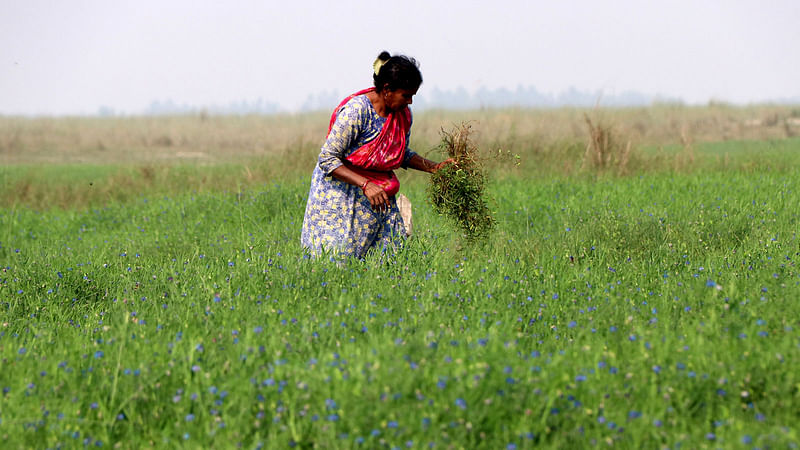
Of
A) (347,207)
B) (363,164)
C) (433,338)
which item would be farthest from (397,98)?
(433,338)

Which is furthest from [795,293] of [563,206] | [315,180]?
[563,206]

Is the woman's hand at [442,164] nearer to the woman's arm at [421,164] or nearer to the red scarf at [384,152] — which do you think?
the woman's arm at [421,164]

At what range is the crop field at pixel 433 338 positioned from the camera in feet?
10.1

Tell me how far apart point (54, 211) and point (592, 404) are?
10822mm

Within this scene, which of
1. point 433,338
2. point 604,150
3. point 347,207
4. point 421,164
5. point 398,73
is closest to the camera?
point 433,338

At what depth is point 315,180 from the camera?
5125 millimetres

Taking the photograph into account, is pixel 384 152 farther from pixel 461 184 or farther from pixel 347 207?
pixel 461 184

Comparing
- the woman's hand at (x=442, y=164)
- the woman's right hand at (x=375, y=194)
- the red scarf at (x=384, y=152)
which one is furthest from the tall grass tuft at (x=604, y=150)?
the woman's right hand at (x=375, y=194)

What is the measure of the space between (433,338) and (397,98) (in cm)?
188

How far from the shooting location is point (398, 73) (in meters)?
4.66

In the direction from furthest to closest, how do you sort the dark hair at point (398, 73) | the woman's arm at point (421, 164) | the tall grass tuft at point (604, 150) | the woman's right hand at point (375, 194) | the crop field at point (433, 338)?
the tall grass tuft at point (604, 150)
the woman's arm at point (421, 164)
the woman's right hand at point (375, 194)
the dark hair at point (398, 73)
the crop field at point (433, 338)

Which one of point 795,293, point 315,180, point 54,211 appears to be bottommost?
point 54,211

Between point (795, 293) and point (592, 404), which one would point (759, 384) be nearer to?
point (592, 404)

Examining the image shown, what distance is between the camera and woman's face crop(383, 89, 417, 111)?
476cm
